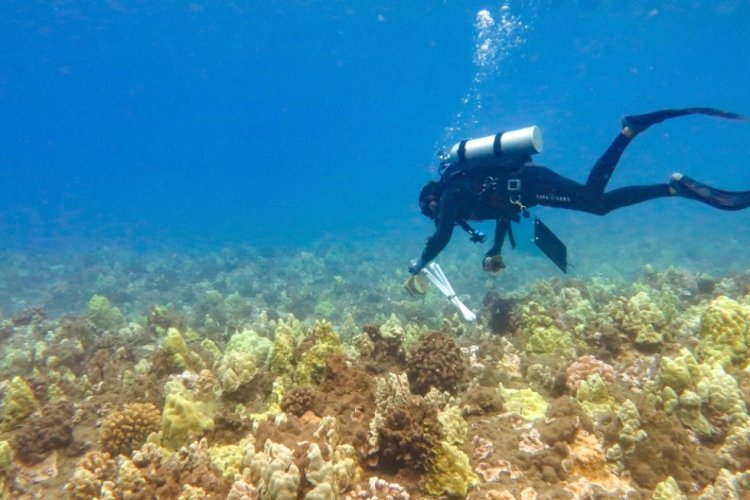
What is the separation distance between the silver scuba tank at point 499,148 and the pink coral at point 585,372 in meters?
3.82

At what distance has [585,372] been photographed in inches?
236

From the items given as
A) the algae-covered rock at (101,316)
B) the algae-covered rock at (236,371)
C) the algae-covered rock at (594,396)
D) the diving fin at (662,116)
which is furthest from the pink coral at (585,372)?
the algae-covered rock at (101,316)

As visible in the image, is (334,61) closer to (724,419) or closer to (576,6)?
(576,6)

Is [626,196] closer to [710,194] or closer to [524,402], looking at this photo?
[710,194]

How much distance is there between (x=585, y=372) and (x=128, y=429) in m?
5.98

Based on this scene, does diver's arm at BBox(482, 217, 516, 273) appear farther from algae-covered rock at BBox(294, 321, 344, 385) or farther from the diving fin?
algae-covered rock at BBox(294, 321, 344, 385)

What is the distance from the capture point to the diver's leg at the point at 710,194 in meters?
6.83

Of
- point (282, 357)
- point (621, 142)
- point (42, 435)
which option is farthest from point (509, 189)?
point (42, 435)

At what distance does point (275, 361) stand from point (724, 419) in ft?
18.0

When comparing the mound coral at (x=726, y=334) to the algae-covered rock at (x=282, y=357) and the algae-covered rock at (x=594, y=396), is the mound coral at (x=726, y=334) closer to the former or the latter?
the algae-covered rock at (x=594, y=396)

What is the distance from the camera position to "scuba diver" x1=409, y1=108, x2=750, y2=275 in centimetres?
789

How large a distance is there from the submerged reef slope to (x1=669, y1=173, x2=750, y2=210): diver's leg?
1795 mm

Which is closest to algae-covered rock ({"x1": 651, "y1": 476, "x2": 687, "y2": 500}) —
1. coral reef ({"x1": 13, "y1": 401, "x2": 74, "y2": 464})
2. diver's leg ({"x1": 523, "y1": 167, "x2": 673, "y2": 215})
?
diver's leg ({"x1": 523, "y1": 167, "x2": 673, "y2": 215})

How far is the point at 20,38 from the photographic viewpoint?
2239 inches
